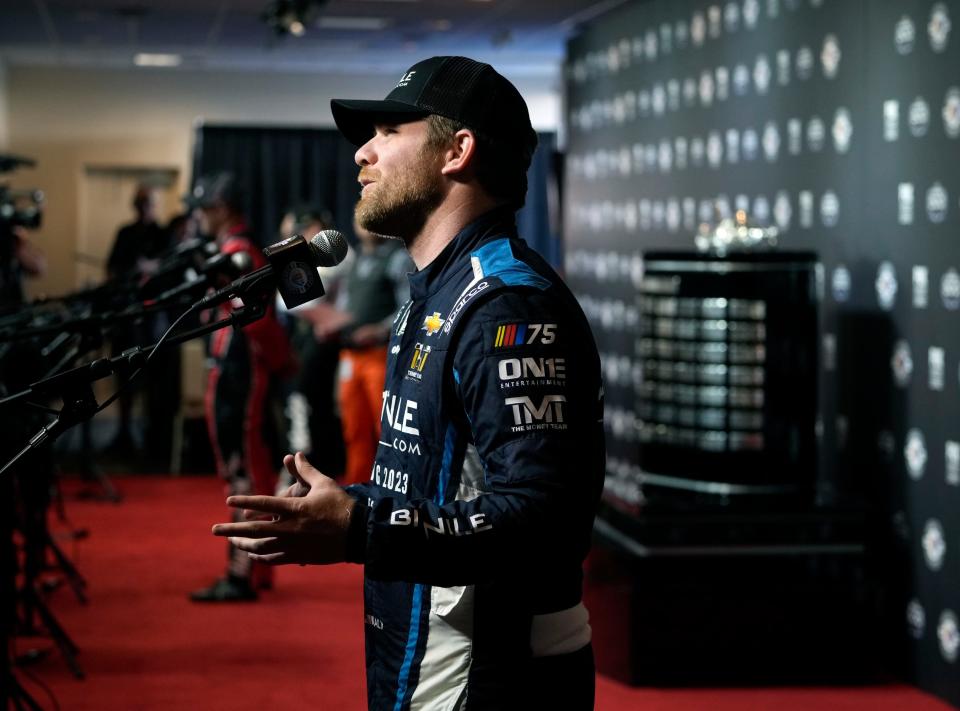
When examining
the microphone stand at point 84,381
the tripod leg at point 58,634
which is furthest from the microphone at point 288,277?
the tripod leg at point 58,634

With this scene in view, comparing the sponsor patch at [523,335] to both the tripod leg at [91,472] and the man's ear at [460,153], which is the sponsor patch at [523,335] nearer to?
the man's ear at [460,153]

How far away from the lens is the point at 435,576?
4.62ft

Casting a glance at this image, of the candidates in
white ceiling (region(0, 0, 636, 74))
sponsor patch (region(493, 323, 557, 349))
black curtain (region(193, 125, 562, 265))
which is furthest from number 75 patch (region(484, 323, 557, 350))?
black curtain (region(193, 125, 562, 265))

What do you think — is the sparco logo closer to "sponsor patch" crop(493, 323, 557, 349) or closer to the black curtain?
"sponsor patch" crop(493, 323, 557, 349)

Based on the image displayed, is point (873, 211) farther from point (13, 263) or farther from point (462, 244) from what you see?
point (13, 263)

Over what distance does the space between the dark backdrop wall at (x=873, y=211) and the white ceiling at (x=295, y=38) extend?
85.0 inches

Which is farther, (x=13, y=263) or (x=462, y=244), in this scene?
(x=13, y=263)

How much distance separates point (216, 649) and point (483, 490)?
2.90m

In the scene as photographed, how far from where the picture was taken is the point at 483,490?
1572mm

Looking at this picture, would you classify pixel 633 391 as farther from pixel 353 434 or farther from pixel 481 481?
pixel 481 481

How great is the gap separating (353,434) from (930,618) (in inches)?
136

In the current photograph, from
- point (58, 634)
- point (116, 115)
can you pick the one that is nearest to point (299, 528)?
point (58, 634)

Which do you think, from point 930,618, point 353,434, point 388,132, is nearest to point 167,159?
point 353,434

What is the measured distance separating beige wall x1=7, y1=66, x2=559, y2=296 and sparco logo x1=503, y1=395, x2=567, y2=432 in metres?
9.86
